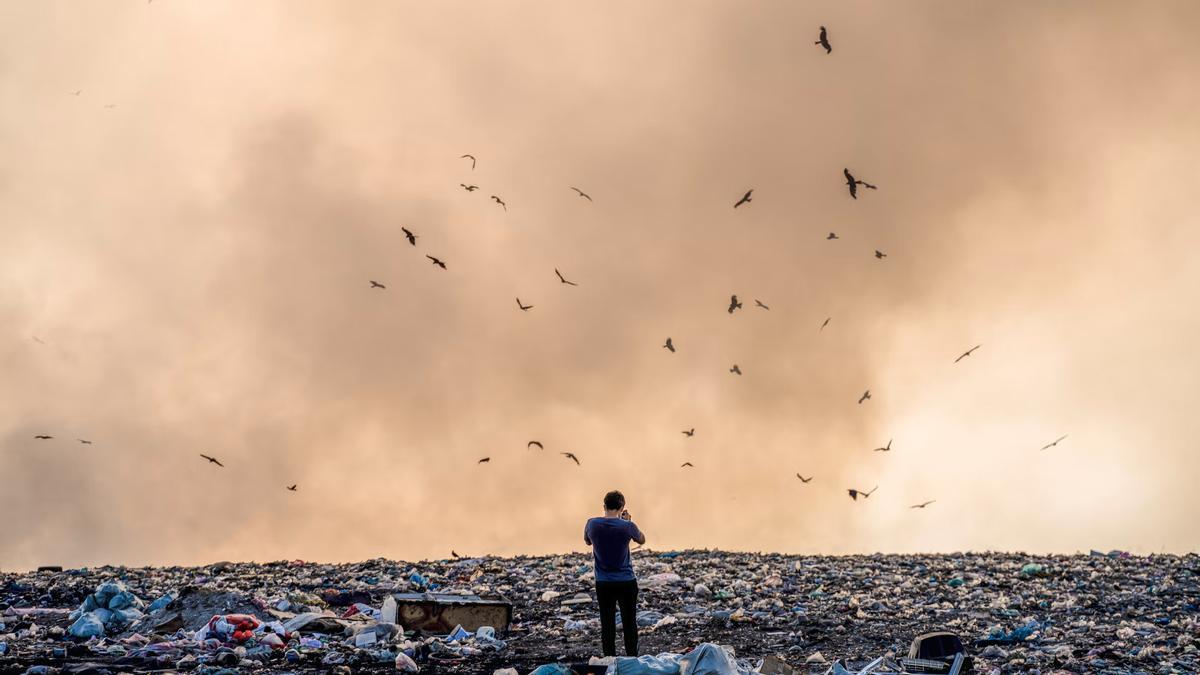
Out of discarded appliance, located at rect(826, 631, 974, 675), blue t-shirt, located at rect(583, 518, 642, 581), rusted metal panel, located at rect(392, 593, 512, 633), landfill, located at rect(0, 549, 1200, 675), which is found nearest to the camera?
discarded appliance, located at rect(826, 631, 974, 675)

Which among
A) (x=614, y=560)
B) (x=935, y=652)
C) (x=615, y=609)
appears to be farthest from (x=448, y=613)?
(x=935, y=652)

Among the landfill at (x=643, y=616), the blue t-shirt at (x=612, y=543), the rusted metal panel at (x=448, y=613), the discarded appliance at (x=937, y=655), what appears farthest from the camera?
the rusted metal panel at (x=448, y=613)

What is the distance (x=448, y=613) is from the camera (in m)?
9.28

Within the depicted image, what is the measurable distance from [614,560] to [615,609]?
400mm

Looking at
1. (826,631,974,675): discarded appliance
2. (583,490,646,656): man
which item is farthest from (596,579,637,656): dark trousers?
(826,631,974,675): discarded appliance

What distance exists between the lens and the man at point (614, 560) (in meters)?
7.45

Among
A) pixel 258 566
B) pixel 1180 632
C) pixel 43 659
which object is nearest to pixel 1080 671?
pixel 1180 632

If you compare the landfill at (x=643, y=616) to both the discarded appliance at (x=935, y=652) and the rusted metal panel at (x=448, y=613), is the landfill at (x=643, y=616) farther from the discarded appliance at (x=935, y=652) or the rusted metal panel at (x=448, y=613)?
the discarded appliance at (x=935, y=652)

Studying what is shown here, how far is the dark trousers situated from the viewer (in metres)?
7.53

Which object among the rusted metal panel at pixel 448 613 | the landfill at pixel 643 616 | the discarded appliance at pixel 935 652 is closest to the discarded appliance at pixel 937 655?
the discarded appliance at pixel 935 652

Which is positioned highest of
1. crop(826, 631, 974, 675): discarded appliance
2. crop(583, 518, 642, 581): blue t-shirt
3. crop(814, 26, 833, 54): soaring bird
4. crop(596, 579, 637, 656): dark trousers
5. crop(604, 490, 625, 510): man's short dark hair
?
crop(814, 26, 833, 54): soaring bird

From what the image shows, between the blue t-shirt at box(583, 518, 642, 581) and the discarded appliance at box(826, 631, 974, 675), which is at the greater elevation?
the blue t-shirt at box(583, 518, 642, 581)

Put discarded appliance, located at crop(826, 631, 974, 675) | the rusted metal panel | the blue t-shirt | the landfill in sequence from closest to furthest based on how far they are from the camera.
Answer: discarded appliance, located at crop(826, 631, 974, 675)
the blue t-shirt
the landfill
the rusted metal panel

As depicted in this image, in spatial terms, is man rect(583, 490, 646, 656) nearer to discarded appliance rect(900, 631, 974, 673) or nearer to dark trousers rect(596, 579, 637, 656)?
dark trousers rect(596, 579, 637, 656)
